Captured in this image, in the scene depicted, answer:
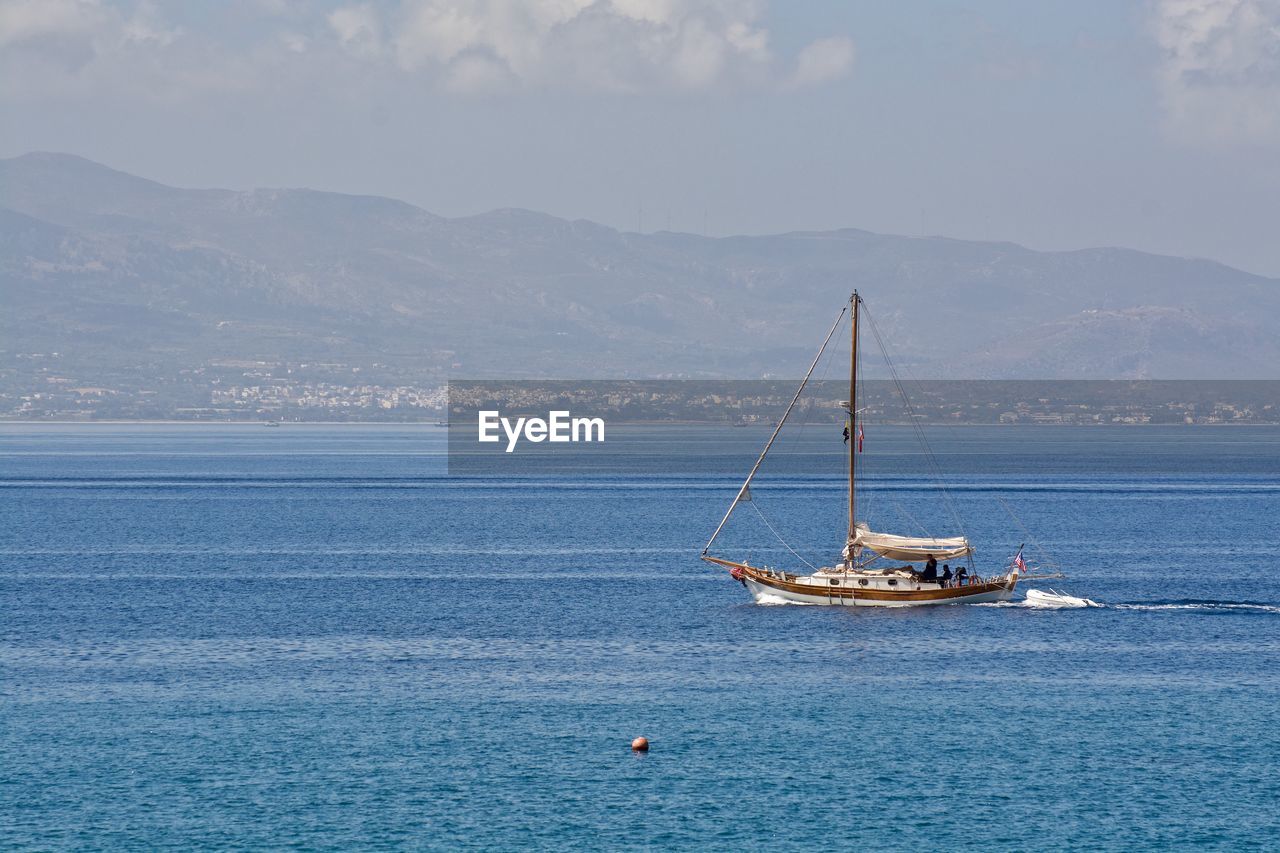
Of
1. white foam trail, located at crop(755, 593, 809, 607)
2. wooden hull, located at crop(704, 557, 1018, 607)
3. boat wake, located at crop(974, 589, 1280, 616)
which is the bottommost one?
white foam trail, located at crop(755, 593, 809, 607)

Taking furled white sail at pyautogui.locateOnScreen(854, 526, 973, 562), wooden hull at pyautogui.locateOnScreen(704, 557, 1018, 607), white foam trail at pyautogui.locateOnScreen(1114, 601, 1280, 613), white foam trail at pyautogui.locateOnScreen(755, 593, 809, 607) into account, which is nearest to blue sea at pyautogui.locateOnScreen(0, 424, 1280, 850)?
white foam trail at pyautogui.locateOnScreen(1114, 601, 1280, 613)

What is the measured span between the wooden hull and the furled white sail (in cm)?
210

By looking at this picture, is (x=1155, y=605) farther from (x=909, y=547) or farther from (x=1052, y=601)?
(x=909, y=547)

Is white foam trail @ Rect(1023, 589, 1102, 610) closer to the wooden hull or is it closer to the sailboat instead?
the wooden hull

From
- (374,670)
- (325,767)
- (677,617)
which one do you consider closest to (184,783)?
(325,767)

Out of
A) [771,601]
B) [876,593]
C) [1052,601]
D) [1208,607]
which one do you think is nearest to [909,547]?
[876,593]

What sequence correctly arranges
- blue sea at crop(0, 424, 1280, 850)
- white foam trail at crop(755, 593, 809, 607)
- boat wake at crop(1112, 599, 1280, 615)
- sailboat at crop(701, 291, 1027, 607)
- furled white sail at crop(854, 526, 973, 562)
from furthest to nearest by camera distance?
white foam trail at crop(755, 593, 809, 607), boat wake at crop(1112, 599, 1280, 615), sailboat at crop(701, 291, 1027, 607), furled white sail at crop(854, 526, 973, 562), blue sea at crop(0, 424, 1280, 850)

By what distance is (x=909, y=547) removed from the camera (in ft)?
328

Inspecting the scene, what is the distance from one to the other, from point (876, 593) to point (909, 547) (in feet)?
10.9

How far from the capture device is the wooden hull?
100312 mm

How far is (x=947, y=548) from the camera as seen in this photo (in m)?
100

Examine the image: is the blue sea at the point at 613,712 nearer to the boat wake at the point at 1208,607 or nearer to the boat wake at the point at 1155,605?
the boat wake at the point at 1208,607

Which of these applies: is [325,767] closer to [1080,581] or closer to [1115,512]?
[1080,581]

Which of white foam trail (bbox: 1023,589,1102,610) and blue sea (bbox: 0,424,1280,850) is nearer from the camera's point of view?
blue sea (bbox: 0,424,1280,850)
